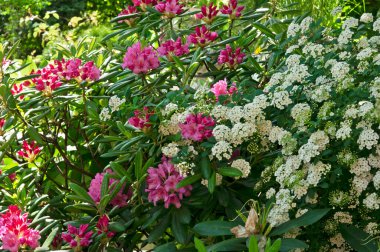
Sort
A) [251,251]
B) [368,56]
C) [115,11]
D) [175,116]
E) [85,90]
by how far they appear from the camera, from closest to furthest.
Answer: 1. [251,251]
2. [368,56]
3. [175,116]
4. [85,90]
5. [115,11]

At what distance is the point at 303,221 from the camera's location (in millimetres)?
2131

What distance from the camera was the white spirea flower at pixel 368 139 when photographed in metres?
2.12

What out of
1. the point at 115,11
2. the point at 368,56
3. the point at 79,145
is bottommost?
the point at 115,11

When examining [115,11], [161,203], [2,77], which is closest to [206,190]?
[161,203]

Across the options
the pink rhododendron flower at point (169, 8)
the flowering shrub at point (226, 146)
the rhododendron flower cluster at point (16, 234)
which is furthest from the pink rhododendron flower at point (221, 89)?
the rhododendron flower cluster at point (16, 234)

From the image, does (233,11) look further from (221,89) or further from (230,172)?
(230,172)

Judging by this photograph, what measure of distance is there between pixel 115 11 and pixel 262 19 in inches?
256

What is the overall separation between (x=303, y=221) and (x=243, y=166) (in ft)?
1.01

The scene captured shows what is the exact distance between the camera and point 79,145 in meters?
3.25

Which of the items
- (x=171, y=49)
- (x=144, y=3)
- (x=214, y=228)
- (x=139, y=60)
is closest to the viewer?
(x=214, y=228)

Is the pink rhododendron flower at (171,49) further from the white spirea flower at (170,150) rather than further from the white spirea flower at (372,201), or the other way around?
the white spirea flower at (372,201)

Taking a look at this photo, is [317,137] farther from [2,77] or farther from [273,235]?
[2,77]

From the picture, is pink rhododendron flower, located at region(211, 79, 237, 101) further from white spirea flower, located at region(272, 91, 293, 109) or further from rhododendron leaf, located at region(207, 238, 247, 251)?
rhododendron leaf, located at region(207, 238, 247, 251)

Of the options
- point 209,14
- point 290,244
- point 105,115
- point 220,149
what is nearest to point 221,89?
point 220,149
